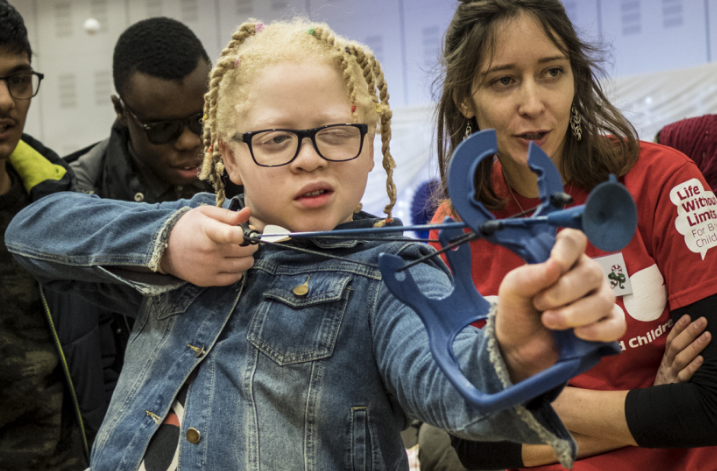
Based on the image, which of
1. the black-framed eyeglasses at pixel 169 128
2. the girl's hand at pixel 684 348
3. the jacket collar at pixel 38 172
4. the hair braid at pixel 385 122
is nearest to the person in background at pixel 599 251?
the girl's hand at pixel 684 348

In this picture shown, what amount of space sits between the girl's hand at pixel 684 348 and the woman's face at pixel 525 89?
534 mm

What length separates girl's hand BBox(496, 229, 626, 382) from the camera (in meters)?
0.68

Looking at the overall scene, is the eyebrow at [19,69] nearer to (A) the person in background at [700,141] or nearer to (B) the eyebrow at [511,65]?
(B) the eyebrow at [511,65]

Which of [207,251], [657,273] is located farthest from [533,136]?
[207,251]

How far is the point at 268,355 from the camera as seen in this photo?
1.15 metres

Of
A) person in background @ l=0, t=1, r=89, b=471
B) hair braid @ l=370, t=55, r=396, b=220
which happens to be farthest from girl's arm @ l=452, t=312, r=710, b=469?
person in background @ l=0, t=1, r=89, b=471

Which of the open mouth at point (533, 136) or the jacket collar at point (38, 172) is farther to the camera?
the jacket collar at point (38, 172)

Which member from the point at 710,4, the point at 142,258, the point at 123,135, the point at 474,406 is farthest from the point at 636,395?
the point at 710,4

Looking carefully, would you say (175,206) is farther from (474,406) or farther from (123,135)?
(123,135)

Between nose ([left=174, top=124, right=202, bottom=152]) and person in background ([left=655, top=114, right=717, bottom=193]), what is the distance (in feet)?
6.28

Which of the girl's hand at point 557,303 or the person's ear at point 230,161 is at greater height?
the person's ear at point 230,161

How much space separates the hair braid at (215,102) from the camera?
1269 millimetres

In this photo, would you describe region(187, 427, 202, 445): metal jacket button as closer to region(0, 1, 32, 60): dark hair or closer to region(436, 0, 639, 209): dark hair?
region(436, 0, 639, 209): dark hair

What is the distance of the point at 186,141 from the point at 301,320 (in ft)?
4.63
